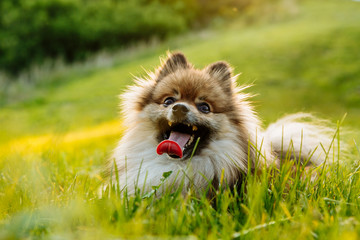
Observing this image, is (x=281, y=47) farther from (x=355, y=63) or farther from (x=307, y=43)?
(x=355, y=63)

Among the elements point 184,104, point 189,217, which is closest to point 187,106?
point 184,104

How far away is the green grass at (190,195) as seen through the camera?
1.93 metres

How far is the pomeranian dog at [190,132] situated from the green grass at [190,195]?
300 mm

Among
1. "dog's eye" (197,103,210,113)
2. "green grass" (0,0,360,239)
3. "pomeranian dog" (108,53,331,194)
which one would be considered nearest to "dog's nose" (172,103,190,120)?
"pomeranian dog" (108,53,331,194)

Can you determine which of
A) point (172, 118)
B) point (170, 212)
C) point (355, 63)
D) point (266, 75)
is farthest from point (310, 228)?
point (355, 63)

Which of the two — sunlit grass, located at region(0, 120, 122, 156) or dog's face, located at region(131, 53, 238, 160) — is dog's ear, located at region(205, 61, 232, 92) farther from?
sunlit grass, located at region(0, 120, 122, 156)

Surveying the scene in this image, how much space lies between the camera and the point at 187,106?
310cm

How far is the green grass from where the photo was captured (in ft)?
6.33

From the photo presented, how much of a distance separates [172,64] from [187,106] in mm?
908

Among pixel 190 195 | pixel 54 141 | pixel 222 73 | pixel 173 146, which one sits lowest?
pixel 190 195

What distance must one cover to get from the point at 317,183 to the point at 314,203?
40cm

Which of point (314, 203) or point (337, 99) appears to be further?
point (337, 99)

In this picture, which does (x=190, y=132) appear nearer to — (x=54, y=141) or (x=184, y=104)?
(x=184, y=104)

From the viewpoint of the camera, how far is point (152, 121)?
3455mm
